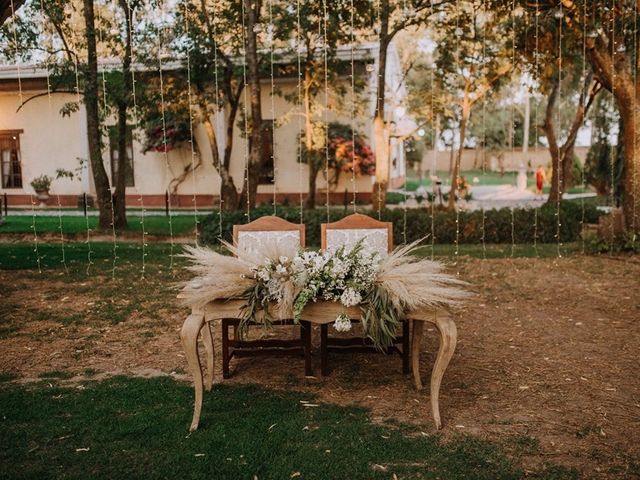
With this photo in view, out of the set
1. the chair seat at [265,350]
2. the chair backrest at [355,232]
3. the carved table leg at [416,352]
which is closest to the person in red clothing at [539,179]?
the chair backrest at [355,232]

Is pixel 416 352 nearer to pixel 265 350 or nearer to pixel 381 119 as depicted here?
pixel 265 350

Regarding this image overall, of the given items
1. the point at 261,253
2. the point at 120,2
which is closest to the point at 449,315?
the point at 261,253

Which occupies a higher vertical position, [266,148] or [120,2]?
[120,2]

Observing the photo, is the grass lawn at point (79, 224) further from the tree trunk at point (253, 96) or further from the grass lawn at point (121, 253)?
the tree trunk at point (253, 96)

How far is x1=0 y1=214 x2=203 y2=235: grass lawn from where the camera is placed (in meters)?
12.2

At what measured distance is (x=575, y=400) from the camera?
376cm

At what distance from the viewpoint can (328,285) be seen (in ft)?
10.5

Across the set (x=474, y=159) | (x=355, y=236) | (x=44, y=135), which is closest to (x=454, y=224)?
(x=355, y=236)

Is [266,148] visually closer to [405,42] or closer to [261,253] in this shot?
[405,42]

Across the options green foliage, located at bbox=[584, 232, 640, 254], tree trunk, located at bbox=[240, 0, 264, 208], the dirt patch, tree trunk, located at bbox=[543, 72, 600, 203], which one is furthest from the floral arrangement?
tree trunk, located at bbox=[543, 72, 600, 203]

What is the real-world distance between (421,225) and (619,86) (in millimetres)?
3808

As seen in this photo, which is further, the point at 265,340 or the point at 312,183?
the point at 312,183

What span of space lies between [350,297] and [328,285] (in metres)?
0.15

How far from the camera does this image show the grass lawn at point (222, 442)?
287 centimetres
